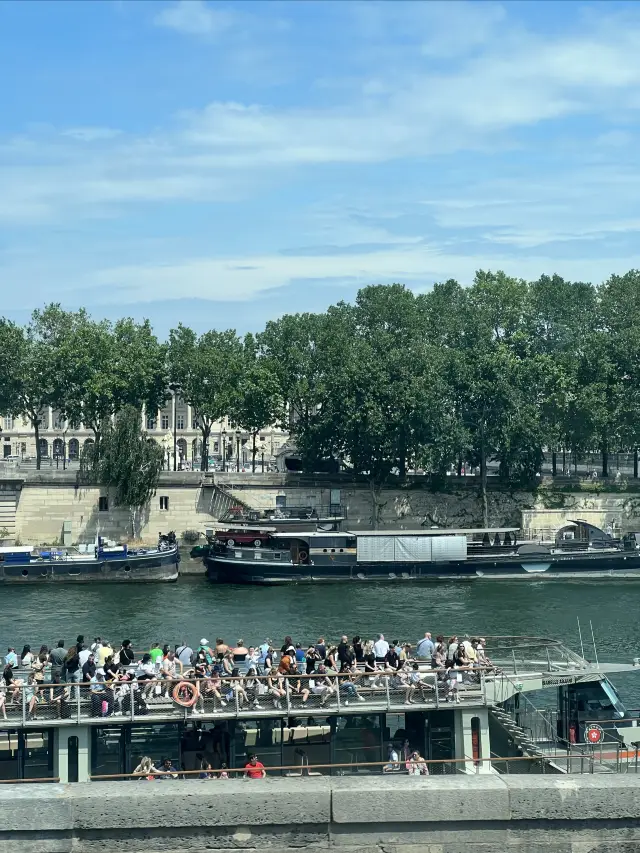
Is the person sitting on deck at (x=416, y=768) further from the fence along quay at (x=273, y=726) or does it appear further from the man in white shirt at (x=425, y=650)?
the man in white shirt at (x=425, y=650)

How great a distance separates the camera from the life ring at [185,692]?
2034 cm

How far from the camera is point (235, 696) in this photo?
67.5 feet

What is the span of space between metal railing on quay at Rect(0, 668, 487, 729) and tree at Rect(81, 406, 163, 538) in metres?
50.9

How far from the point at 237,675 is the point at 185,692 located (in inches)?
66.1

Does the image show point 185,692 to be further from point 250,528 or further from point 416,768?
point 250,528

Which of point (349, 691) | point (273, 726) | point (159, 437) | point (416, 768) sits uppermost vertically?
point (159, 437)

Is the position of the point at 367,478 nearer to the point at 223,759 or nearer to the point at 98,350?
the point at 98,350

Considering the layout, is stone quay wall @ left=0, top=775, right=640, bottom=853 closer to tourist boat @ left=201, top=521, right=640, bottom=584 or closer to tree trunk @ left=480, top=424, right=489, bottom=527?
tourist boat @ left=201, top=521, right=640, bottom=584

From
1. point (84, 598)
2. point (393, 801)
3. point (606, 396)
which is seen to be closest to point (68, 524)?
point (84, 598)

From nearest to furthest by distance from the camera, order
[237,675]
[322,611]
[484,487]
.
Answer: [237,675], [322,611], [484,487]

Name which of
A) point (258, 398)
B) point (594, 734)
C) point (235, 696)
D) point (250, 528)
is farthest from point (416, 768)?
point (258, 398)

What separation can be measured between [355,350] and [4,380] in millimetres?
22180

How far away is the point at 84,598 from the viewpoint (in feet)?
190

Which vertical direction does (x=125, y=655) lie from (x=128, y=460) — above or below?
below
